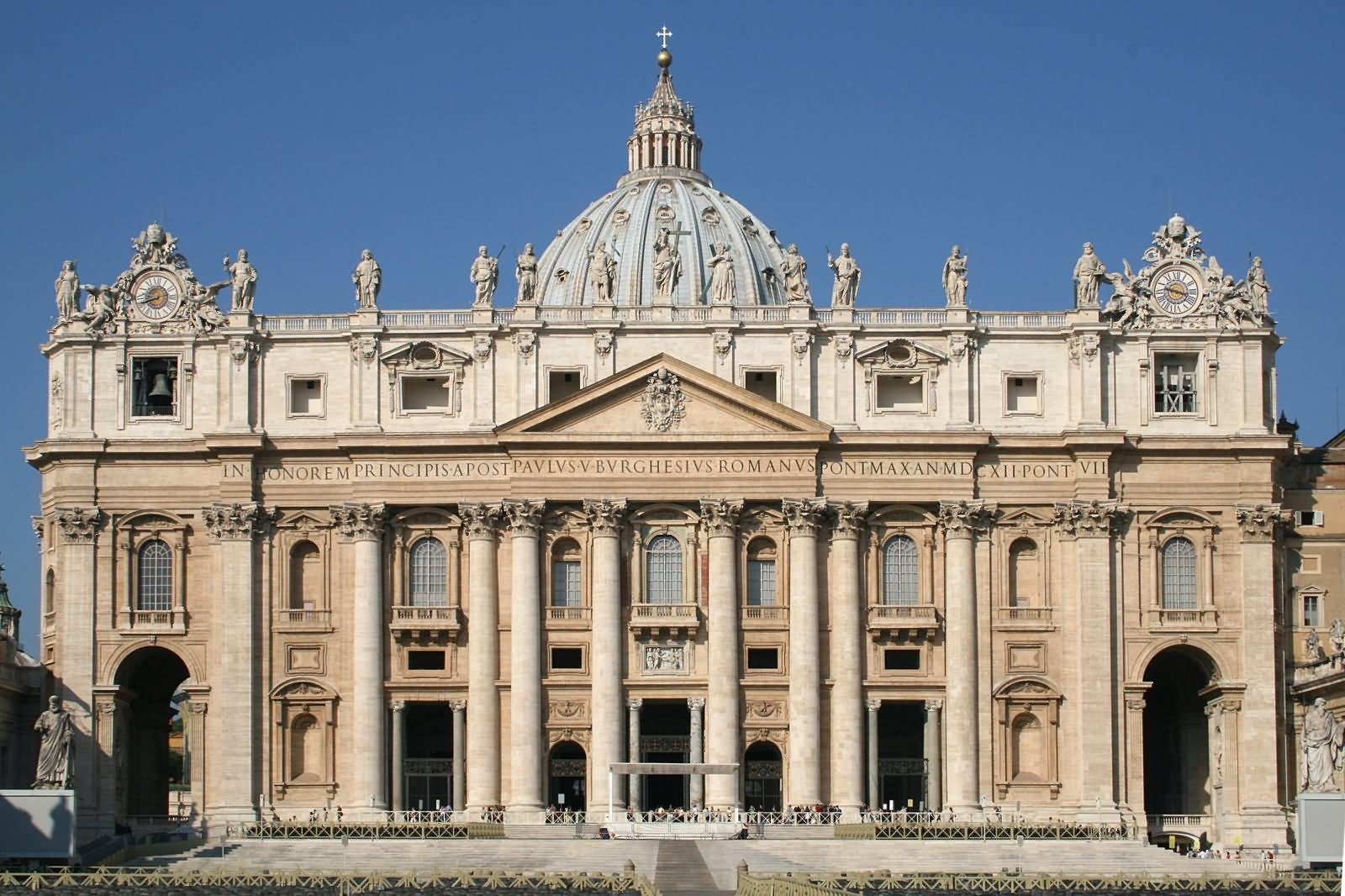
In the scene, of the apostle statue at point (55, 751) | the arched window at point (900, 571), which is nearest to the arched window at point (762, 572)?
the arched window at point (900, 571)

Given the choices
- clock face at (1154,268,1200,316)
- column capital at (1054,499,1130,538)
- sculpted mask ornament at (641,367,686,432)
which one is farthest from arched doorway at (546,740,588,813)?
clock face at (1154,268,1200,316)

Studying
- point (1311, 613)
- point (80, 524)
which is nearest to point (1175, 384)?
point (1311, 613)

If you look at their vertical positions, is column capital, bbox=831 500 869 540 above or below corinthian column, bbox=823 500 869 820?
above

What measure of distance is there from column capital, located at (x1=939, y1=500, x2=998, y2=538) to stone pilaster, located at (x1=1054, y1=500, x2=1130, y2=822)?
294 cm

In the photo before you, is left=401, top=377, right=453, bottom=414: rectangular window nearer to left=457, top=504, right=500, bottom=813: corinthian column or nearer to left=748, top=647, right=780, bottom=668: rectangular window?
left=457, top=504, right=500, bottom=813: corinthian column

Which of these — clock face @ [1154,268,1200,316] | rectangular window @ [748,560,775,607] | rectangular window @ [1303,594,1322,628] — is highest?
clock face @ [1154,268,1200,316]

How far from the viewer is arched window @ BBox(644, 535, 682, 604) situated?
101312mm

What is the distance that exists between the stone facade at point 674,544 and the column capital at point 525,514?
113 millimetres

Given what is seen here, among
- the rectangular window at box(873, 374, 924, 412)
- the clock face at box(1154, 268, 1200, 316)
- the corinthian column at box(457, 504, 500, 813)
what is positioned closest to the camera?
the corinthian column at box(457, 504, 500, 813)

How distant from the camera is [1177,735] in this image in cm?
10688

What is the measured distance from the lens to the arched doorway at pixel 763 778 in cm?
Result: 10150

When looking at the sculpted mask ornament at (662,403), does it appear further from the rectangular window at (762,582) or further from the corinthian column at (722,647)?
the rectangular window at (762,582)

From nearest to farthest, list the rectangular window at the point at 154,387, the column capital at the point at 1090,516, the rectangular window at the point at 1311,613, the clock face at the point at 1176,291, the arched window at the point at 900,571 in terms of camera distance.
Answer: the column capital at the point at 1090,516 < the arched window at the point at 900,571 < the clock face at the point at 1176,291 < the rectangular window at the point at 154,387 < the rectangular window at the point at 1311,613

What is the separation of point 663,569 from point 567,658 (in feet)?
16.1
